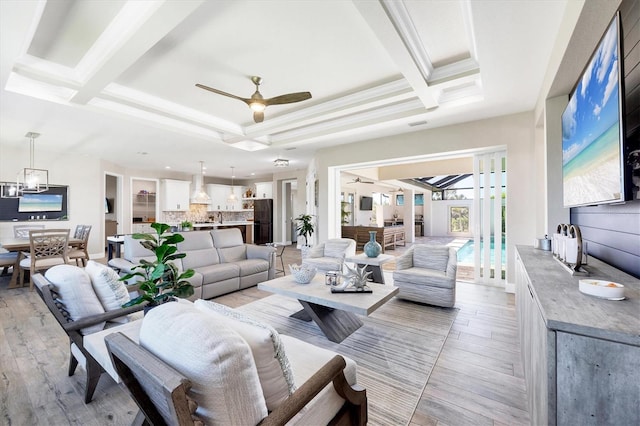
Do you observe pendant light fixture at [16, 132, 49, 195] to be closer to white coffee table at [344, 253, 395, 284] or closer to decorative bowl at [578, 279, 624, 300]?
white coffee table at [344, 253, 395, 284]

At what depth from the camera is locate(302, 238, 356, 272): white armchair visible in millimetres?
4805

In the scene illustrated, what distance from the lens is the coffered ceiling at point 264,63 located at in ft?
7.10

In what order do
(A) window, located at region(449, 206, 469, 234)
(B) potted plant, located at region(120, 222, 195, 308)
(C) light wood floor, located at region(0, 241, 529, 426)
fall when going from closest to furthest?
(C) light wood floor, located at region(0, 241, 529, 426)
(B) potted plant, located at region(120, 222, 195, 308)
(A) window, located at region(449, 206, 469, 234)

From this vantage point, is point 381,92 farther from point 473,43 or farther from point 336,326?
point 336,326

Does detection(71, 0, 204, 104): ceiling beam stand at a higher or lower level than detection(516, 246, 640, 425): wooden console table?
higher

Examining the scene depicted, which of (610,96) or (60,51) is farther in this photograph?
(60,51)

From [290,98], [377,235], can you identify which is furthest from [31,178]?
[377,235]

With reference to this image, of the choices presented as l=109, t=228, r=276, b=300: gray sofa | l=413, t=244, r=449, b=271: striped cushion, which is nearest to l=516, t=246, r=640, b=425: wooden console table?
l=413, t=244, r=449, b=271: striped cushion

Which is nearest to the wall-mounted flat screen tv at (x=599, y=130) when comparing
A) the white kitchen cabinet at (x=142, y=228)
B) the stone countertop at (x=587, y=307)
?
the stone countertop at (x=587, y=307)

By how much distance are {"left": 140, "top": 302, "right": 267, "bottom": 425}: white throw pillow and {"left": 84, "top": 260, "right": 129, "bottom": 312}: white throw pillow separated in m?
1.51

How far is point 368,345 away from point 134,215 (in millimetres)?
9414


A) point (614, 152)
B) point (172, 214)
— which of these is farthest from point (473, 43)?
point (172, 214)

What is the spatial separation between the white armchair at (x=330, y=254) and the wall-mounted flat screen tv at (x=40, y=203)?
242 inches

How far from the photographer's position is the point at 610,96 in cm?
145
